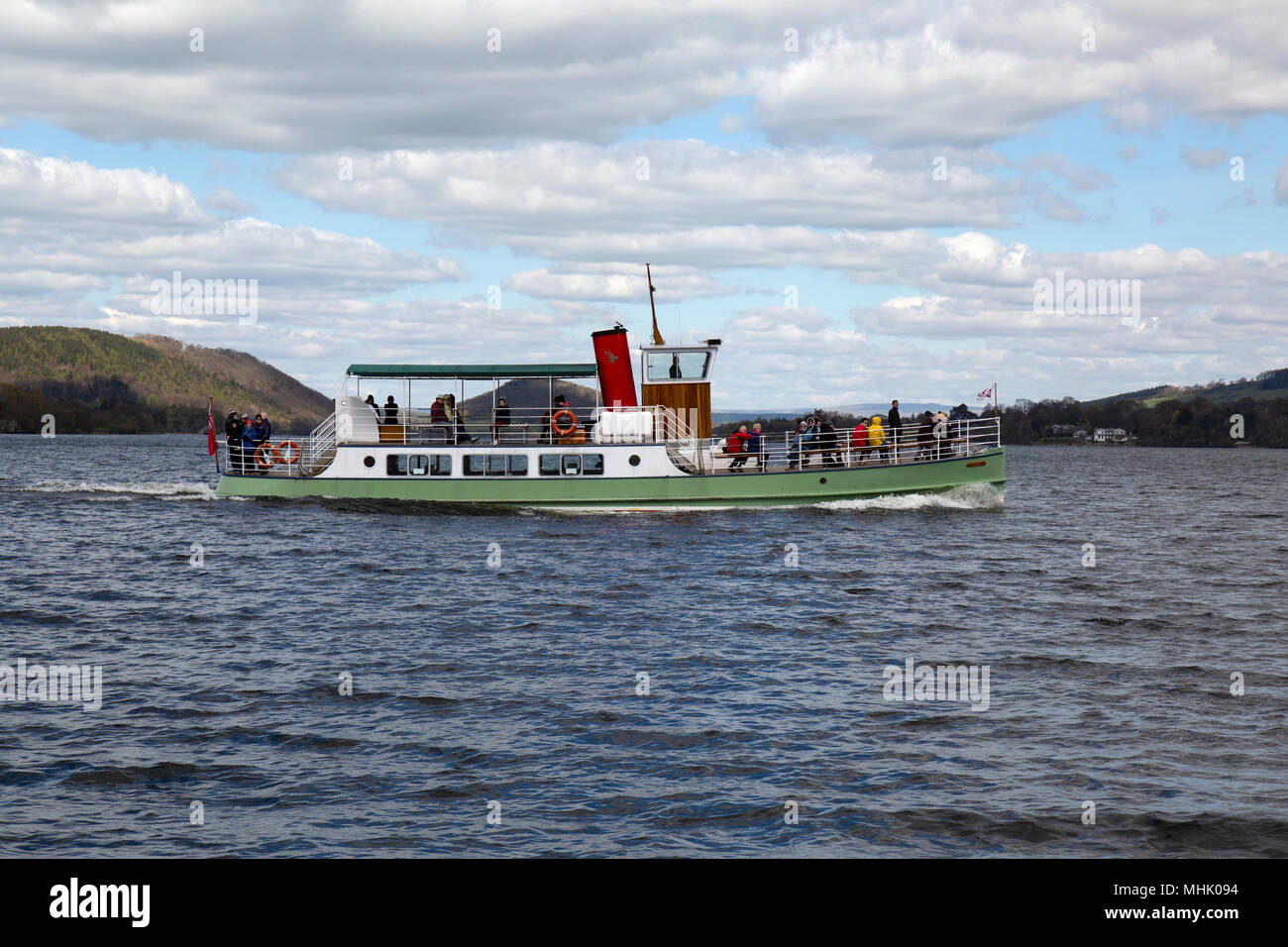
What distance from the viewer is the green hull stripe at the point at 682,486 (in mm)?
41000

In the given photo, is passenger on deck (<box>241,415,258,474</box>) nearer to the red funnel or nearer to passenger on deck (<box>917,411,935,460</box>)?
the red funnel

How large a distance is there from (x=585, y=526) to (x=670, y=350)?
339 inches

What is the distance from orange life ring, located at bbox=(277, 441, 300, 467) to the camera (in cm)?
4569

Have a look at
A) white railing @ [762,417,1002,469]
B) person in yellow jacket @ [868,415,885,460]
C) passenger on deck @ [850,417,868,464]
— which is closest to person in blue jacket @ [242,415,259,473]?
white railing @ [762,417,1002,469]

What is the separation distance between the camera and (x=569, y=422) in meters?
42.1

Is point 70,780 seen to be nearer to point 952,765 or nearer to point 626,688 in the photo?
point 626,688

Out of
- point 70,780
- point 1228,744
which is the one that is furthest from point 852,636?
point 70,780

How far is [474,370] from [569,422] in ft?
14.4

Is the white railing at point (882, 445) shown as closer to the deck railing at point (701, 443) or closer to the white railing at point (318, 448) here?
the deck railing at point (701, 443)

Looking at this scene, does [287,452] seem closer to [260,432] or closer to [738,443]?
[260,432]

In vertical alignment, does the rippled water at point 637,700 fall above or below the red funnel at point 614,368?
below

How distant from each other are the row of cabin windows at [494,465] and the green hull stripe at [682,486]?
0.39m

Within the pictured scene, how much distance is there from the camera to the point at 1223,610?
83.7 feet

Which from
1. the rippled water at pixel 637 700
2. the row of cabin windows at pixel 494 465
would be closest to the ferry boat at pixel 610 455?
the row of cabin windows at pixel 494 465
